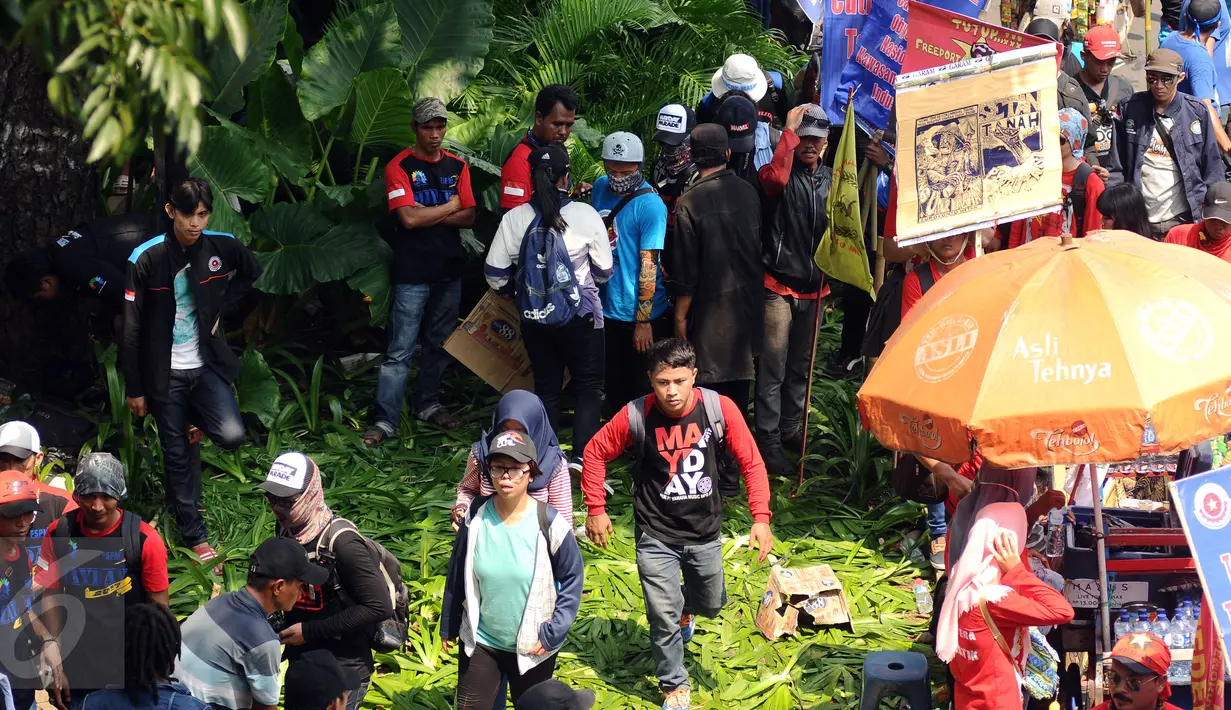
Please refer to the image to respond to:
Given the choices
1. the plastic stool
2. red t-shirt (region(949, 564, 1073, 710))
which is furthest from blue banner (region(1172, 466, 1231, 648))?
the plastic stool

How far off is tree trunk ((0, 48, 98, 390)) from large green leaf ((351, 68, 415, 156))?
75.8 inches

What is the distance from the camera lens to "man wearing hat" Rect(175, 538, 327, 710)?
536cm

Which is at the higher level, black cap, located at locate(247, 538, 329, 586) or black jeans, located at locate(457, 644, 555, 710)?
black cap, located at locate(247, 538, 329, 586)

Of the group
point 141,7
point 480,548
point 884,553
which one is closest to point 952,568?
point 480,548

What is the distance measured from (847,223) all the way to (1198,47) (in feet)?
16.7

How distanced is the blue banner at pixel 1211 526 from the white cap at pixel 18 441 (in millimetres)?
5176

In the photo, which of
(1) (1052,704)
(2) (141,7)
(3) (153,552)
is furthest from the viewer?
(3) (153,552)

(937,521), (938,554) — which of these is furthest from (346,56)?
(938,554)

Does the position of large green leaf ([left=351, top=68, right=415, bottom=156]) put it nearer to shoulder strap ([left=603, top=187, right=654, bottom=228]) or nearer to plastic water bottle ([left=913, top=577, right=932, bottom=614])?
shoulder strap ([left=603, top=187, right=654, bottom=228])

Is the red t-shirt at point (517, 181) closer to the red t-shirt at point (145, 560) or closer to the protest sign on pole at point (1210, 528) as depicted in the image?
the red t-shirt at point (145, 560)

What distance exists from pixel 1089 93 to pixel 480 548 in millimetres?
7107

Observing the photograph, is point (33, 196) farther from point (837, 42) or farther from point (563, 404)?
point (837, 42)

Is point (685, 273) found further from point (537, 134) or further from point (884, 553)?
point (884, 553)

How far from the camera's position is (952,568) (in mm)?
5836
